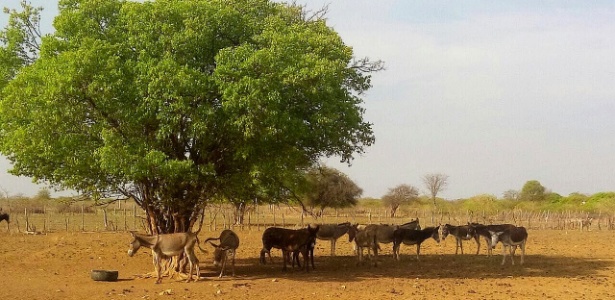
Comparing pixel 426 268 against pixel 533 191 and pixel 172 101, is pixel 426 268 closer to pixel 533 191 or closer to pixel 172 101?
pixel 172 101

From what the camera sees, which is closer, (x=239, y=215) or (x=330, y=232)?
(x=330, y=232)

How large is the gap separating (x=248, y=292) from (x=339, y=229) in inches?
408

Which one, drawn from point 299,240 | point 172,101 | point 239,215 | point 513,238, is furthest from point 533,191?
point 172,101

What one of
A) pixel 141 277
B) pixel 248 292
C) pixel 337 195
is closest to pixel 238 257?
pixel 141 277

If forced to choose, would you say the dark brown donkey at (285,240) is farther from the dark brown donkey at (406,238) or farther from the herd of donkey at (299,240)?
the dark brown donkey at (406,238)

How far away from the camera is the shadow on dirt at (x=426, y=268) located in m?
19.3

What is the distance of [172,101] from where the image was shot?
15.8 m

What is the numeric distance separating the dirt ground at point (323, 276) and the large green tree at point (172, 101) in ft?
9.67

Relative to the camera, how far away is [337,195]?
5838 centimetres

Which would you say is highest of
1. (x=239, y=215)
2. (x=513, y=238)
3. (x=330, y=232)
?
(x=239, y=215)

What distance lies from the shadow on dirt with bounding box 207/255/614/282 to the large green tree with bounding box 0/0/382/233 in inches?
131

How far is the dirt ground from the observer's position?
15.8 m

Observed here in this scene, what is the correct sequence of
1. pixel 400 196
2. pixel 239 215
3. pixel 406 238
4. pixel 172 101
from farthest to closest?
pixel 400 196, pixel 239 215, pixel 406 238, pixel 172 101

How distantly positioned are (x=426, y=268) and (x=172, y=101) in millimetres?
10824
